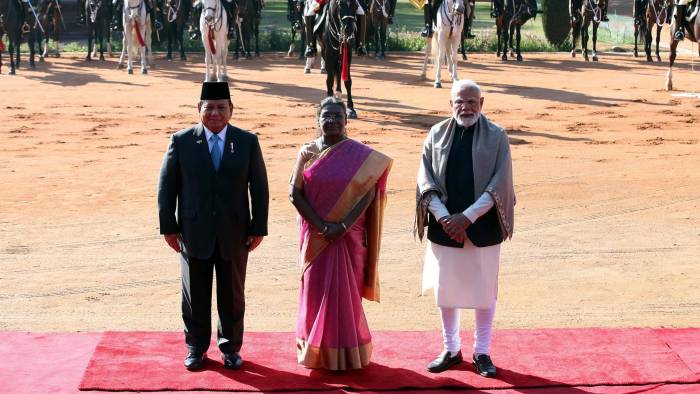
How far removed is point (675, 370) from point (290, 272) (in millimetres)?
3709

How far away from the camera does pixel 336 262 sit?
22.0 ft

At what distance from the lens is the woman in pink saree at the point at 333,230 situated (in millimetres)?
6668

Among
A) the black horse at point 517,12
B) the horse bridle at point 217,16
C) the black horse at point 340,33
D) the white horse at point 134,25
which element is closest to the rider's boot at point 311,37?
the horse bridle at point 217,16

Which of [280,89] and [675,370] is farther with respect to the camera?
[280,89]

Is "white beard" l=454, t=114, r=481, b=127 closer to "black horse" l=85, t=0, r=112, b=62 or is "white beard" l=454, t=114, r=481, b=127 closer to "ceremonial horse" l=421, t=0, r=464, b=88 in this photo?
"ceremonial horse" l=421, t=0, r=464, b=88

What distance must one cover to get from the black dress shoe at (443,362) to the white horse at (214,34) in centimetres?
1513

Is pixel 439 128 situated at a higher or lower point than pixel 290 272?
higher

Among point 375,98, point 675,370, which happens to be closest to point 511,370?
point 675,370

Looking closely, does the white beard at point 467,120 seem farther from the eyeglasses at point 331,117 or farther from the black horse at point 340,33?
the black horse at point 340,33

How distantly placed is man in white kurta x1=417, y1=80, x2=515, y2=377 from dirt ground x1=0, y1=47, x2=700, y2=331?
4.82 ft

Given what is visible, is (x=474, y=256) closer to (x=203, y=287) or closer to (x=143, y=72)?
(x=203, y=287)

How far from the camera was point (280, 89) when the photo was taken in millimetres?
22156

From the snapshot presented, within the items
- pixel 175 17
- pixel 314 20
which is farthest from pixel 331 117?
pixel 175 17

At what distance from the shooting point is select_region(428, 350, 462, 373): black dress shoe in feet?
22.5
